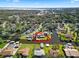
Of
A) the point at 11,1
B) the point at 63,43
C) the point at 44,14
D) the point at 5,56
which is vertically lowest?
the point at 5,56

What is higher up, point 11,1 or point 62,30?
point 11,1

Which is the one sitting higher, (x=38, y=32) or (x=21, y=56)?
(x=38, y=32)

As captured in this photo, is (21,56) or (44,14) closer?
(21,56)

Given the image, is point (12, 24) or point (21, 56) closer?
point (21, 56)

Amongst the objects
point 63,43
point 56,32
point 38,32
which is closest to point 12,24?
point 38,32

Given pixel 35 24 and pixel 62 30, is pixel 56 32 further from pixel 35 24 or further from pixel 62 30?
pixel 35 24

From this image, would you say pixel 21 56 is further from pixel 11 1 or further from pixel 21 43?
pixel 11 1

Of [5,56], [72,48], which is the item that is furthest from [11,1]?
[72,48]

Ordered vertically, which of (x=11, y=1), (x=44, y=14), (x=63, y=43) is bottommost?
(x=63, y=43)

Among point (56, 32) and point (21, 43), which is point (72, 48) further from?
point (21, 43)
